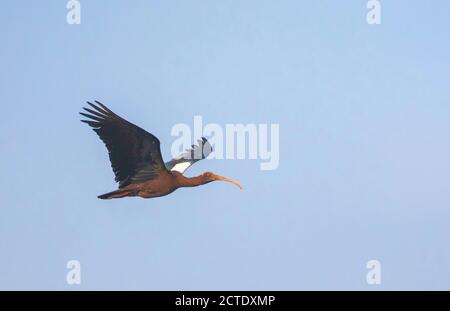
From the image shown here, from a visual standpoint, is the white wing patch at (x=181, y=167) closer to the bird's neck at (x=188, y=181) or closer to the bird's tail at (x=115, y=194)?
the bird's neck at (x=188, y=181)

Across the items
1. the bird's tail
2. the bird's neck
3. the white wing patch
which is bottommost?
the bird's tail

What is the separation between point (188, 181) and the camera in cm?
3841

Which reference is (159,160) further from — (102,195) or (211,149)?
(211,149)

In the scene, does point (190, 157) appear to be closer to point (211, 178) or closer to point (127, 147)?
point (211, 178)

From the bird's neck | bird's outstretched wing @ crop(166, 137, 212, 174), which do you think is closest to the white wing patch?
bird's outstretched wing @ crop(166, 137, 212, 174)

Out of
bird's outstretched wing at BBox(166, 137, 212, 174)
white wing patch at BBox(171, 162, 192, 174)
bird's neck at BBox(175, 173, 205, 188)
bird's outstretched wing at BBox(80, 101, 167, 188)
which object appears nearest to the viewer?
bird's outstretched wing at BBox(80, 101, 167, 188)

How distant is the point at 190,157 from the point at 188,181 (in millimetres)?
2835

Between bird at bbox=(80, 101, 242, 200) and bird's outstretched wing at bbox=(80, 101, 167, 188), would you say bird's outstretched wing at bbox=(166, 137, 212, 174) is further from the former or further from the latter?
bird's outstretched wing at bbox=(80, 101, 167, 188)

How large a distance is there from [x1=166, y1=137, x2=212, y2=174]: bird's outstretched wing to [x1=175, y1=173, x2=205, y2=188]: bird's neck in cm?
145

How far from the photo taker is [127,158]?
36.9 m

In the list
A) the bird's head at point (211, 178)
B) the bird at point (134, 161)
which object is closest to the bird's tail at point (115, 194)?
the bird at point (134, 161)

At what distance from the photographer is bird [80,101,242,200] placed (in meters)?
36.0
